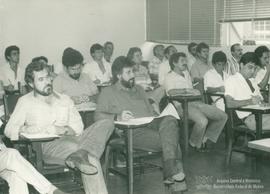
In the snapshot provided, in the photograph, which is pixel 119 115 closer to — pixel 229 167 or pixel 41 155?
pixel 41 155

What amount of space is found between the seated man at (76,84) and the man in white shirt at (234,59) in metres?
2.37

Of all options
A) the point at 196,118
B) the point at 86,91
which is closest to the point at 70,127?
the point at 86,91

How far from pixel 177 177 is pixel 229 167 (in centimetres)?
135

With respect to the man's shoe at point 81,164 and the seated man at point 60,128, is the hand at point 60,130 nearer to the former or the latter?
the seated man at point 60,128

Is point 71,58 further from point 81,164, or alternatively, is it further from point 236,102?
point 81,164

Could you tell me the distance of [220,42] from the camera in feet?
24.8

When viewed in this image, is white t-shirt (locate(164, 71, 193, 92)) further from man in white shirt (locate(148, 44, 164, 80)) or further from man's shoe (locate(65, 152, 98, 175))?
man's shoe (locate(65, 152, 98, 175))

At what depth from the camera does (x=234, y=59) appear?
6.88 metres

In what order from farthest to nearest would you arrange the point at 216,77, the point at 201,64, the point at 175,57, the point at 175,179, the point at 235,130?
the point at 201,64 < the point at 216,77 < the point at 175,57 < the point at 235,130 < the point at 175,179

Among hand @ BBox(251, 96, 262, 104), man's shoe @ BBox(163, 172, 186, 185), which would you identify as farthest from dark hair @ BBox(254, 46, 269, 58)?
man's shoe @ BBox(163, 172, 186, 185)

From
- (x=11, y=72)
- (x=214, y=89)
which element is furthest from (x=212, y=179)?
(x=11, y=72)

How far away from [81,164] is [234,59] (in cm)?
439

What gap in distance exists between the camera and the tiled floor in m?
3.81

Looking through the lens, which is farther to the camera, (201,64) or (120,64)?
(201,64)
